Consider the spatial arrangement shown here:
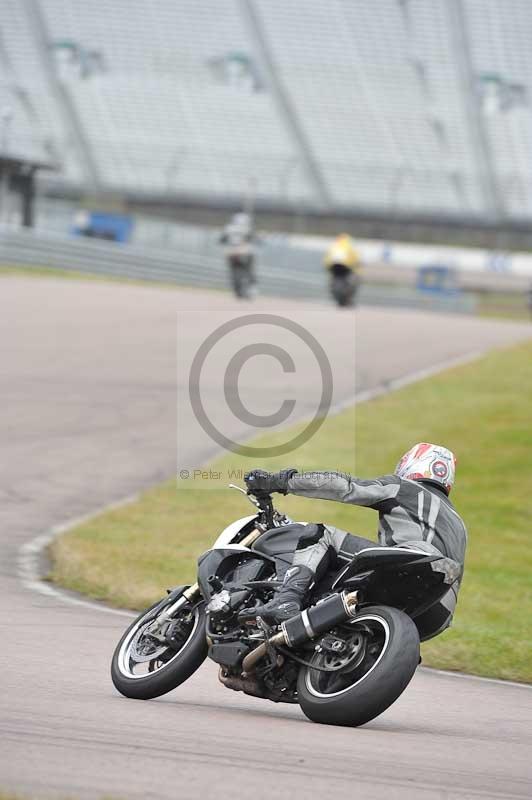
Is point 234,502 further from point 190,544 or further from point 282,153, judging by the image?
point 282,153

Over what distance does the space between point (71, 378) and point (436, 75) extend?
37051 millimetres

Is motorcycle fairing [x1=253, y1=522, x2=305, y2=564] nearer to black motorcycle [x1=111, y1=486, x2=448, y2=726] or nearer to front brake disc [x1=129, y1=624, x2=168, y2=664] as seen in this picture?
black motorcycle [x1=111, y1=486, x2=448, y2=726]

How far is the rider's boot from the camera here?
5.75 m

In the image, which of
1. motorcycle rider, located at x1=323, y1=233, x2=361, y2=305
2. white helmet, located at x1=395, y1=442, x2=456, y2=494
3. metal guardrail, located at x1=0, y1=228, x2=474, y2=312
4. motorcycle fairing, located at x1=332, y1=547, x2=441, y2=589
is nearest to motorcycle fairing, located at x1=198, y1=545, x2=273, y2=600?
motorcycle fairing, located at x1=332, y1=547, x2=441, y2=589

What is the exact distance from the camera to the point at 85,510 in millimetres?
12188

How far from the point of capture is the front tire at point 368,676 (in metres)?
5.29

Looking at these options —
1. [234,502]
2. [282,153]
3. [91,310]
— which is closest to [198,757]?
[234,502]

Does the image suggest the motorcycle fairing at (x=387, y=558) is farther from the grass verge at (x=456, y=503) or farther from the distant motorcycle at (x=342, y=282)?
the distant motorcycle at (x=342, y=282)

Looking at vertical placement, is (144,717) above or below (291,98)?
below

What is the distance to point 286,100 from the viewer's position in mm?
51906

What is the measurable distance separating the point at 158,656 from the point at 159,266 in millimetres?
30595

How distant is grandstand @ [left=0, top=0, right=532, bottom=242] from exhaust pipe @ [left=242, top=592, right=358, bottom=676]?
43940 mm

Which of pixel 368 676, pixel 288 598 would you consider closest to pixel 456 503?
pixel 288 598

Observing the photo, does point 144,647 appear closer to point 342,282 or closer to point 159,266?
point 342,282
